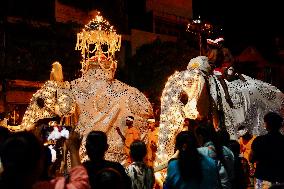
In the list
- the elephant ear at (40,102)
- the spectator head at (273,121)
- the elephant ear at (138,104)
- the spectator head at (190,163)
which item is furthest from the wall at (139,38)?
the spectator head at (190,163)

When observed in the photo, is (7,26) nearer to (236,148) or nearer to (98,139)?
(236,148)

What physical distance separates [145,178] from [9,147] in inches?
118

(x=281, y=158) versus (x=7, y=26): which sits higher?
(x=7, y=26)

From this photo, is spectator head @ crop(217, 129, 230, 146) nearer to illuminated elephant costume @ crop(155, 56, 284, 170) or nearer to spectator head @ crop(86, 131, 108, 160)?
illuminated elephant costume @ crop(155, 56, 284, 170)

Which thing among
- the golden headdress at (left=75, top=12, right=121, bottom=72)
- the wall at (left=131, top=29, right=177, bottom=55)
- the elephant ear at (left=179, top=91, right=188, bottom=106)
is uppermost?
the wall at (left=131, top=29, right=177, bottom=55)

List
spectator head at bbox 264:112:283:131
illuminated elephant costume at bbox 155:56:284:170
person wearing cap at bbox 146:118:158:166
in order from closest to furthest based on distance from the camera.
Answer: spectator head at bbox 264:112:283:131, illuminated elephant costume at bbox 155:56:284:170, person wearing cap at bbox 146:118:158:166

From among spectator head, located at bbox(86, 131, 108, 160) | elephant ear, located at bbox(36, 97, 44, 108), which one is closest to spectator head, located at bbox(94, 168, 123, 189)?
spectator head, located at bbox(86, 131, 108, 160)

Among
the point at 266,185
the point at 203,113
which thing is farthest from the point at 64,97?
the point at 266,185

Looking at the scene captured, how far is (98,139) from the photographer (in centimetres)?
412

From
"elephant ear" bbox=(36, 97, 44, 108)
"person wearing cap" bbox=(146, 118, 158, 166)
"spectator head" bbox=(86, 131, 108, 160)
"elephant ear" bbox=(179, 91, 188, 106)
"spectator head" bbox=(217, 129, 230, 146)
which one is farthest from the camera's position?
"person wearing cap" bbox=(146, 118, 158, 166)

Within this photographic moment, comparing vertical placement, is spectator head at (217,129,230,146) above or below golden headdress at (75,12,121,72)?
below

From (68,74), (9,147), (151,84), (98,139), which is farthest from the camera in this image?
(151,84)

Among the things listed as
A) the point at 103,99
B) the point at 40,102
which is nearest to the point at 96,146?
the point at 40,102

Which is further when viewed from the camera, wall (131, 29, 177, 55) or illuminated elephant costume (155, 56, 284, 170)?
wall (131, 29, 177, 55)
